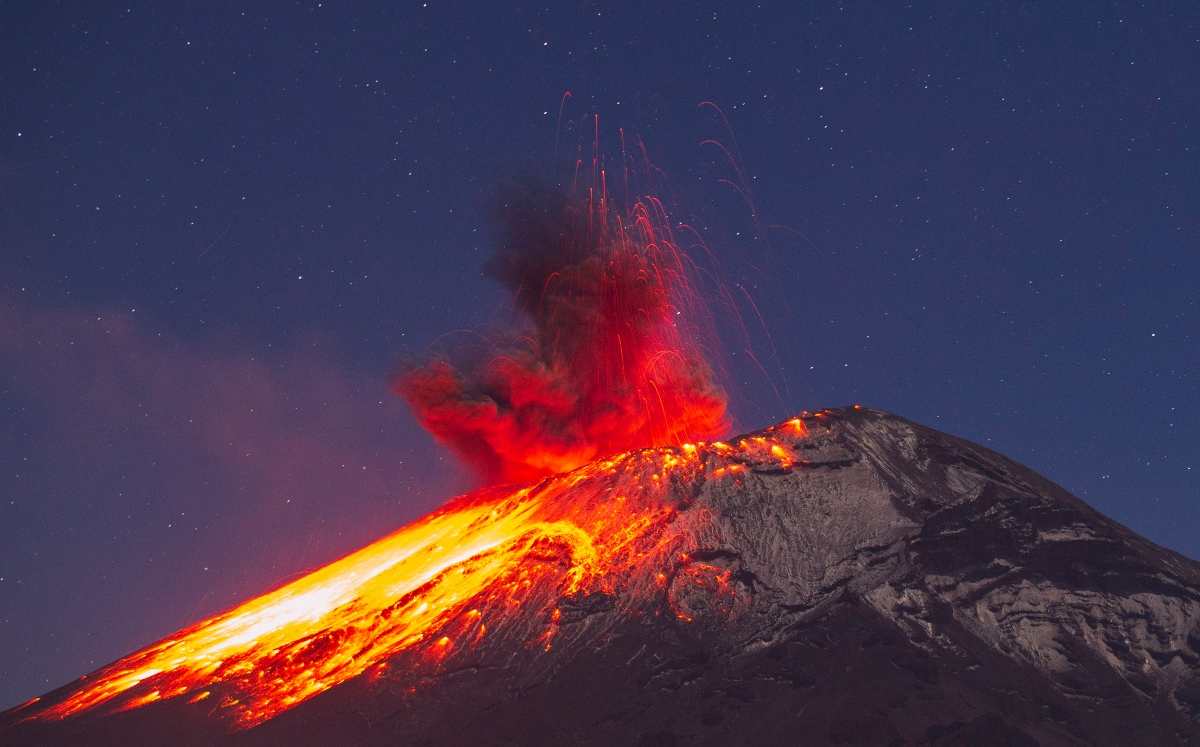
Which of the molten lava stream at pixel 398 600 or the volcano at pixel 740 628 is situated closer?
the volcano at pixel 740 628

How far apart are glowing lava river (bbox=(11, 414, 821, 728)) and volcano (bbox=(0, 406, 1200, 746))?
11cm

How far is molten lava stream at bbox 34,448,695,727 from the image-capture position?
29.6 m

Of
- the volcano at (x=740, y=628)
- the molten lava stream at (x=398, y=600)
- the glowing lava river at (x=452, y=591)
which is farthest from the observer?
the molten lava stream at (x=398, y=600)

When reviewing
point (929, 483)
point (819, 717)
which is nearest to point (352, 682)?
point (819, 717)

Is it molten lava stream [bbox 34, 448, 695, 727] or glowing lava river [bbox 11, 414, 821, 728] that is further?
molten lava stream [bbox 34, 448, 695, 727]

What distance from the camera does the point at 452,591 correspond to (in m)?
31.6

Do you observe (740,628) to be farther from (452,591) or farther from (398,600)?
(398,600)

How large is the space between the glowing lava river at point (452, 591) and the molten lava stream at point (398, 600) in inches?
2.5

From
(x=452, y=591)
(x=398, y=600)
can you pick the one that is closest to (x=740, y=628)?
(x=452, y=591)

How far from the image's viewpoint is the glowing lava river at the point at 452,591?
29188 mm

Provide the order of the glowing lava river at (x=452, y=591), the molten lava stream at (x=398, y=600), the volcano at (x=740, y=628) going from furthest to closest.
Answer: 1. the molten lava stream at (x=398, y=600)
2. the glowing lava river at (x=452, y=591)
3. the volcano at (x=740, y=628)

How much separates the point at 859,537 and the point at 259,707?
58.9ft

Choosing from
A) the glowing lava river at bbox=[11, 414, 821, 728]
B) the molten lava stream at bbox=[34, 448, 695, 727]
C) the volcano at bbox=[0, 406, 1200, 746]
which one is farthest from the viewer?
the molten lava stream at bbox=[34, 448, 695, 727]

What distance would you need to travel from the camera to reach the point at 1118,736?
24203 mm
